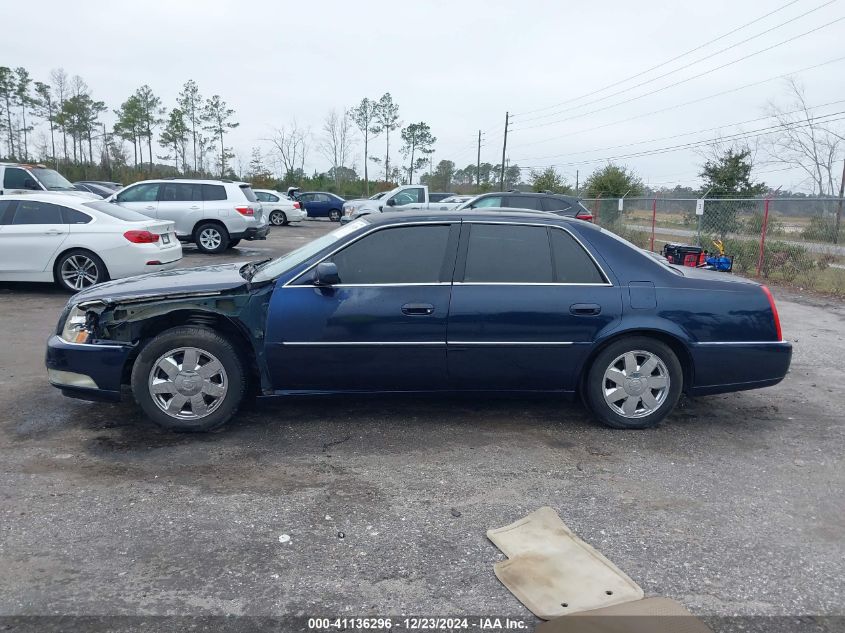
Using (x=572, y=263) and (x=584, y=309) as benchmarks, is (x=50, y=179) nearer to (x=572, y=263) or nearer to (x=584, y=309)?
(x=572, y=263)

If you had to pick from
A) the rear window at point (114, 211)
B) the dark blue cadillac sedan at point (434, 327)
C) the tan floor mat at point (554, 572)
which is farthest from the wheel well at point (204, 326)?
the rear window at point (114, 211)

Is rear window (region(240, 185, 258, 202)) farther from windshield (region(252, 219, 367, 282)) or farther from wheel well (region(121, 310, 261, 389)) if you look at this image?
wheel well (region(121, 310, 261, 389))

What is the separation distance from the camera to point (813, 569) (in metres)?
3.29

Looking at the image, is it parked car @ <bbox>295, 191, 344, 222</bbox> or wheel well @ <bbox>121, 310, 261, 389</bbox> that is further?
parked car @ <bbox>295, 191, 344, 222</bbox>

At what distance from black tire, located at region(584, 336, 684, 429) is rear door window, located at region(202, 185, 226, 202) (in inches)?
506

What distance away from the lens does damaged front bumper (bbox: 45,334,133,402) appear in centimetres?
473

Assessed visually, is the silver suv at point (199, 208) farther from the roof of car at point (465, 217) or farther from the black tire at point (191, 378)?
the black tire at point (191, 378)

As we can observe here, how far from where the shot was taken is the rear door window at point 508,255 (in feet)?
16.3

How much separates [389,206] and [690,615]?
20.7 meters

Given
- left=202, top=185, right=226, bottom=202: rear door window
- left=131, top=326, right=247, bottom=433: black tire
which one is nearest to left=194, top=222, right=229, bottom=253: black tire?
left=202, top=185, right=226, bottom=202: rear door window

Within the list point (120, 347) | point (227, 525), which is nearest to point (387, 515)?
point (227, 525)

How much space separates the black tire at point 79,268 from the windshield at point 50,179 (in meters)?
6.27

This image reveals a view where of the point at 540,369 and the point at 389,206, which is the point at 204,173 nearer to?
the point at 389,206

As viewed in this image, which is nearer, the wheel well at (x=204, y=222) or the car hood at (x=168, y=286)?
the car hood at (x=168, y=286)
